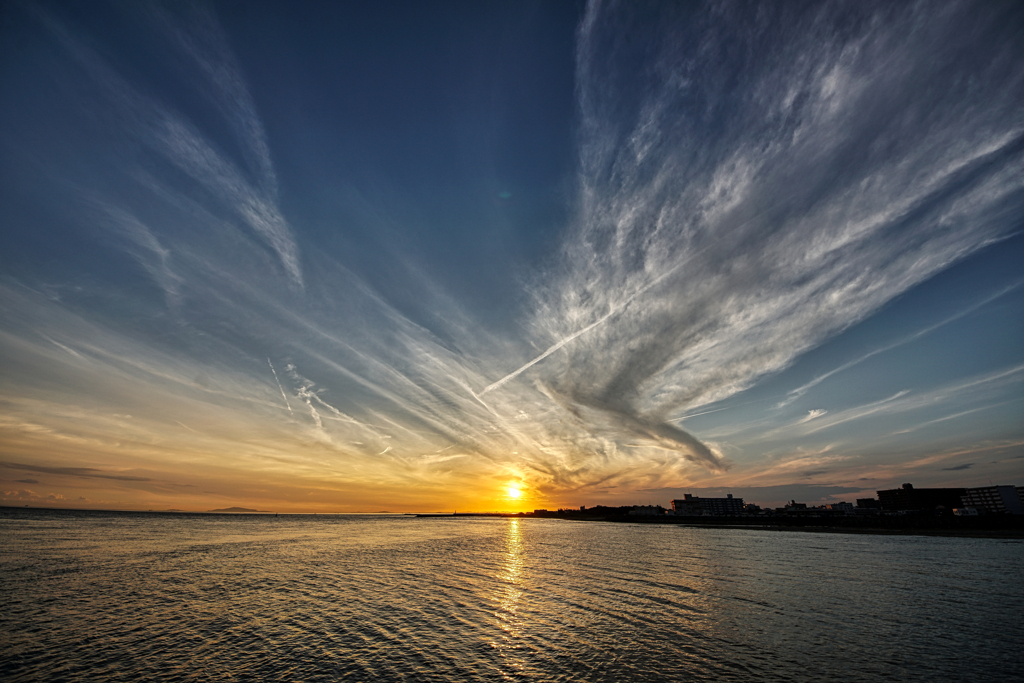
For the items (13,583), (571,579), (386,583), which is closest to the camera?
(13,583)

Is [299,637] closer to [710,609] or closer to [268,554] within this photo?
[710,609]

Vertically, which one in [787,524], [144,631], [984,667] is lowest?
[144,631]

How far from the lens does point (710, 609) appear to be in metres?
29.4

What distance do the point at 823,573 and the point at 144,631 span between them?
63.4 metres

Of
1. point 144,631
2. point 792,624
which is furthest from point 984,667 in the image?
point 144,631

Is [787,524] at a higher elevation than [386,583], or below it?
higher

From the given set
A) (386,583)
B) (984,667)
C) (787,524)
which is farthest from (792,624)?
(787,524)

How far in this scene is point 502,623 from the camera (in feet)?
86.0

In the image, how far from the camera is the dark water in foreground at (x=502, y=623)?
18.7 m

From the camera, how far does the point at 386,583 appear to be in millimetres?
38875

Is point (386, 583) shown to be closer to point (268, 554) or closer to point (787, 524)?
point (268, 554)

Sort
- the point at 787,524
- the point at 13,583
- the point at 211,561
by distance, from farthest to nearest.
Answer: the point at 787,524
the point at 211,561
the point at 13,583

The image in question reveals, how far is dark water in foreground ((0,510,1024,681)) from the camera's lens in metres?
18.7

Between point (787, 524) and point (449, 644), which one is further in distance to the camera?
point (787, 524)
